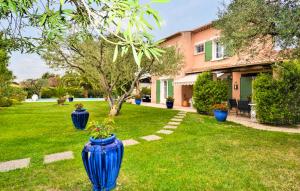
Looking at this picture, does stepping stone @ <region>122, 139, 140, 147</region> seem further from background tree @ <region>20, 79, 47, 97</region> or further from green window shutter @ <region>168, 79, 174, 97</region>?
background tree @ <region>20, 79, 47, 97</region>

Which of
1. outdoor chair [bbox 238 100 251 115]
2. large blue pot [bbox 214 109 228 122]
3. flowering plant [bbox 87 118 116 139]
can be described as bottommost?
large blue pot [bbox 214 109 228 122]

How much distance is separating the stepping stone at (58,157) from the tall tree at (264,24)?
323 inches

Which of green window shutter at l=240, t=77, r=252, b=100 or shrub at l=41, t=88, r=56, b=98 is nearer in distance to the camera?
green window shutter at l=240, t=77, r=252, b=100

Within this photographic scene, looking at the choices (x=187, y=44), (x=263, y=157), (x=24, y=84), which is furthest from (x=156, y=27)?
(x=24, y=84)

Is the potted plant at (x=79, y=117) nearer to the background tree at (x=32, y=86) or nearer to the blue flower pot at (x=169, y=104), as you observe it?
the blue flower pot at (x=169, y=104)

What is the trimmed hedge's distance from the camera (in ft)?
55.4

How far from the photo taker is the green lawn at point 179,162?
6.76 m

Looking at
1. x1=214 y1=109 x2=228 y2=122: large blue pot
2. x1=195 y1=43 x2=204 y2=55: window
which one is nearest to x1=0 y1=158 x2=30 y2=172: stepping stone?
x1=214 y1=109 x2=228 y2=122: large blue pot

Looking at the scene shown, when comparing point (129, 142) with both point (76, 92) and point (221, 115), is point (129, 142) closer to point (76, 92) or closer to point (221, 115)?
point (221, 115)

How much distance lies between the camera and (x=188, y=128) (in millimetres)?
15531

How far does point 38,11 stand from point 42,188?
4.86 metres

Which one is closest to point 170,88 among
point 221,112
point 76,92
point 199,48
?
point 199,48

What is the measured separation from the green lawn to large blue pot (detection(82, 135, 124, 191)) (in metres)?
Answer: 0.69

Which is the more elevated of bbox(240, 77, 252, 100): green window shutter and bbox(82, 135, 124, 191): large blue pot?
bbox(240, 77, 252, 100): green window shutter
